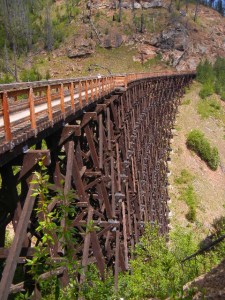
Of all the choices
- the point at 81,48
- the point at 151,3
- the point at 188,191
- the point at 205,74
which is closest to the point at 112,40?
the point at 81,48

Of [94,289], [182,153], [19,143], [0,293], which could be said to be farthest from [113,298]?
[182,153]

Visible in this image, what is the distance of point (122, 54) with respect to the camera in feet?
203

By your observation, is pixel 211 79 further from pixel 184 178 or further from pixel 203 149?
pixel 184 178

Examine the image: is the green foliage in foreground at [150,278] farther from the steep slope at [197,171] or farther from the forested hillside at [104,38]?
the forested hillside at [104,38]

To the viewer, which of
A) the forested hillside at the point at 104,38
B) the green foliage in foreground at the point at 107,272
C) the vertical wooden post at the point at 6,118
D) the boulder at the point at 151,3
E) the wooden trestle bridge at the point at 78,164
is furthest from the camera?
the boulder at the point at 151,3

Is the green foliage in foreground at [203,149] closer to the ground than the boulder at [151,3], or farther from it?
closer to the ground

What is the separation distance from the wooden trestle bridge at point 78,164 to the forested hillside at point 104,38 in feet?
126

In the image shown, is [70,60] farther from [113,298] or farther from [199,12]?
[113,298]

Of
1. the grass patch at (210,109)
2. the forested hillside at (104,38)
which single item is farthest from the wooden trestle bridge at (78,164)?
the forested hillside at (104,38)

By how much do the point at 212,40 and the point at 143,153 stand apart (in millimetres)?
57052

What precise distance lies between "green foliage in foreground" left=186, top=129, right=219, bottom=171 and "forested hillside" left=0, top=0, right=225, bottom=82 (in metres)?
24.8

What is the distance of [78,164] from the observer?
8.21 m

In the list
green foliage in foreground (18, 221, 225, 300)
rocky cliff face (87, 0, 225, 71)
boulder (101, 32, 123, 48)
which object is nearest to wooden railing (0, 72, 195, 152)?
green foliage in foreground (18, 221, 225, 300)

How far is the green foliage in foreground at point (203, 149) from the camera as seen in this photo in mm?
36781
